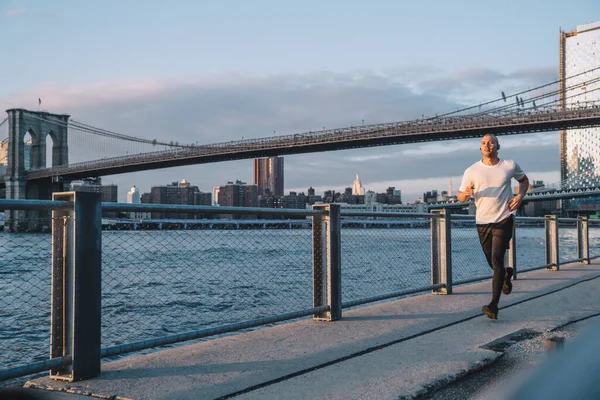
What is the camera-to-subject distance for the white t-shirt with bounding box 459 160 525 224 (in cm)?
438

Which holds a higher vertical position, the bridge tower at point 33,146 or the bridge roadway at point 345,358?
the bridge tower at point 33,146

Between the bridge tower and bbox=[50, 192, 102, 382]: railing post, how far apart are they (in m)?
47.7

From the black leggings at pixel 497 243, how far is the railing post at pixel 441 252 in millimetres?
1552

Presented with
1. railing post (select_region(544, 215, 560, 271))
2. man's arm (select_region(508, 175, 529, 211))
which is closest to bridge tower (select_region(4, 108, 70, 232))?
railing post (select_region(544, 215, 560, 271))

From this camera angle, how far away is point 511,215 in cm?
443

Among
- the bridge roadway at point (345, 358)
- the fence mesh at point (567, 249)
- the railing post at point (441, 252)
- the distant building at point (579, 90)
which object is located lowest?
the fence mesh at point (567, 249)

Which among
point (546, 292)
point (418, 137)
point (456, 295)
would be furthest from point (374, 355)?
point (418, 137)

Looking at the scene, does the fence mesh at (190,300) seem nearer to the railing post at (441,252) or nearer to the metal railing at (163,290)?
the metal railing at (163,290)

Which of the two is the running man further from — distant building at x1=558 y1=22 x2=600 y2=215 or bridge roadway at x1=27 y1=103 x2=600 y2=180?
distant building at x1=558 y1=22 x2=600 y2=215

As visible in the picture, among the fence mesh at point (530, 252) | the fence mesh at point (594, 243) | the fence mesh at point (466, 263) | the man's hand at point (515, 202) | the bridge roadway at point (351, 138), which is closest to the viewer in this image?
the man's hand at point (515, 202)

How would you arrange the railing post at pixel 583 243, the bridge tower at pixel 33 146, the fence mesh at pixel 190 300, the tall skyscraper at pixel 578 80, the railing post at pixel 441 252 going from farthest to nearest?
the tall skyscraper at pixel 578 80 < the bridge tower at pixel 33 146 < the railing post at pixel 583 243 < the fence mesh at pixel 190 300 < the railing post at pixel 441 252

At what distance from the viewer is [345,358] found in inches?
127

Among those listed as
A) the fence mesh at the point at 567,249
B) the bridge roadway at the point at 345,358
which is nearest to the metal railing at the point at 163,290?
the bridge roadway at the point at 345,358

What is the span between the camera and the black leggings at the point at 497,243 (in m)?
4.37
